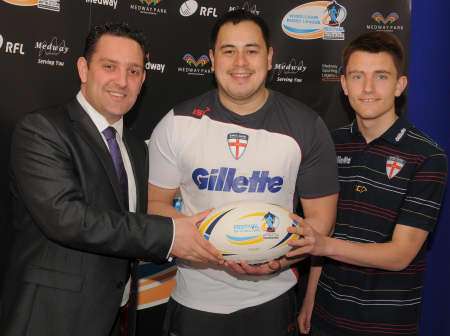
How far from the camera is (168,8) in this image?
2.87 metres

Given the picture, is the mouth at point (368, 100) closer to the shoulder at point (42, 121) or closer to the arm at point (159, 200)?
the arm at point (159, 200)

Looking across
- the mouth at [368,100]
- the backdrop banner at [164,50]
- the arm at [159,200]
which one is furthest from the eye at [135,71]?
the mouth at [368,100]

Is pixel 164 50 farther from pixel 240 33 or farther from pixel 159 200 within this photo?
pixel 159 200

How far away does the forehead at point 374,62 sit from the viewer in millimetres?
2059

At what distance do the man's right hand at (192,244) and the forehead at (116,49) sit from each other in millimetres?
719

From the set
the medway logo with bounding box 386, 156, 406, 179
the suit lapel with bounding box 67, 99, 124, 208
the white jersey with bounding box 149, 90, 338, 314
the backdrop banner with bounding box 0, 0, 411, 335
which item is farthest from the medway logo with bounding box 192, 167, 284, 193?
the backdrop banner with bounding box 0, 0, 411, 335

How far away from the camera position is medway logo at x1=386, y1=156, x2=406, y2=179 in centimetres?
199

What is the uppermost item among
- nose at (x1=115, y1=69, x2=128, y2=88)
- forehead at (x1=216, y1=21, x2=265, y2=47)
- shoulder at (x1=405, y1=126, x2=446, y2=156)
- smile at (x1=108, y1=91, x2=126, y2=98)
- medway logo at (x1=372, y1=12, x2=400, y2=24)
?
medway logo at (x1=372, y1=12, x2=400, y2=24)

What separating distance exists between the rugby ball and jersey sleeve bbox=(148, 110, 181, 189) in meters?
0.31

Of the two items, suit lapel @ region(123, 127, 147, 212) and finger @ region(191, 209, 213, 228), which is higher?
suit lapel @ region(123, 127, 147, 212)

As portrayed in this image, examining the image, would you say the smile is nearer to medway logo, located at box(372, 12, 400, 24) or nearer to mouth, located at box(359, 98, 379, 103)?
mouth, located at box(359, 98, 379, 103)

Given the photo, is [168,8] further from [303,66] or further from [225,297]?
[225,297]

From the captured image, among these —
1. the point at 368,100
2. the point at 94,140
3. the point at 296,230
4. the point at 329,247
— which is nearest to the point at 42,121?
the point at 94,140

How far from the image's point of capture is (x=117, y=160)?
193 centimetres
